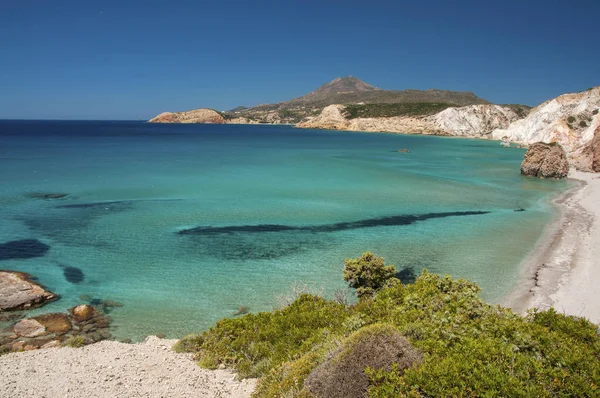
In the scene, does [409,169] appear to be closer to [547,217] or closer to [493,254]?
[547,217]

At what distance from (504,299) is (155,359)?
45.9 feet

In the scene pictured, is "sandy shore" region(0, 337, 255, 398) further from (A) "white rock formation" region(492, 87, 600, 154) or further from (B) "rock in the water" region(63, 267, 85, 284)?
(A) "white rock formation" region(492, 87, 600, 154)

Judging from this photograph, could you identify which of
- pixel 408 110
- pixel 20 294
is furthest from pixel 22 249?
pixel 408 110

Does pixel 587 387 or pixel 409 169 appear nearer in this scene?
pixel 587 387

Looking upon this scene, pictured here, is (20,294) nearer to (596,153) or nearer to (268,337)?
(268,337)

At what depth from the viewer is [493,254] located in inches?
890

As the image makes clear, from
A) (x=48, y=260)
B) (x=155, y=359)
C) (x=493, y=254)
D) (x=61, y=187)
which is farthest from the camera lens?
(x=61, y=187)

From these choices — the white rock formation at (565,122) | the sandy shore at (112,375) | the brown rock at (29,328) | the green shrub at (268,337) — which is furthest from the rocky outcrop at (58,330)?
the white rock formation at (565,122)

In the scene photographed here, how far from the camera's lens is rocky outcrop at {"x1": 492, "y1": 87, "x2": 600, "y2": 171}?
221 ft

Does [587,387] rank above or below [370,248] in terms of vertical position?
above

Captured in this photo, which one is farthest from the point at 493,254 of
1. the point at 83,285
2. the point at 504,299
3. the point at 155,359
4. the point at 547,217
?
the point at 83,285

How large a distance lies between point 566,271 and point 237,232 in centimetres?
1839

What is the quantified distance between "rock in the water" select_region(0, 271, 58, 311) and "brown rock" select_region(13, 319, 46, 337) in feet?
5.08

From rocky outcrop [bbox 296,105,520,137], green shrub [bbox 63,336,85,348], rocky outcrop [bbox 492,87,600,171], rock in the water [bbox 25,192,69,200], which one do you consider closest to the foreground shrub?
green shrub [bbox 63,336,85,348]
